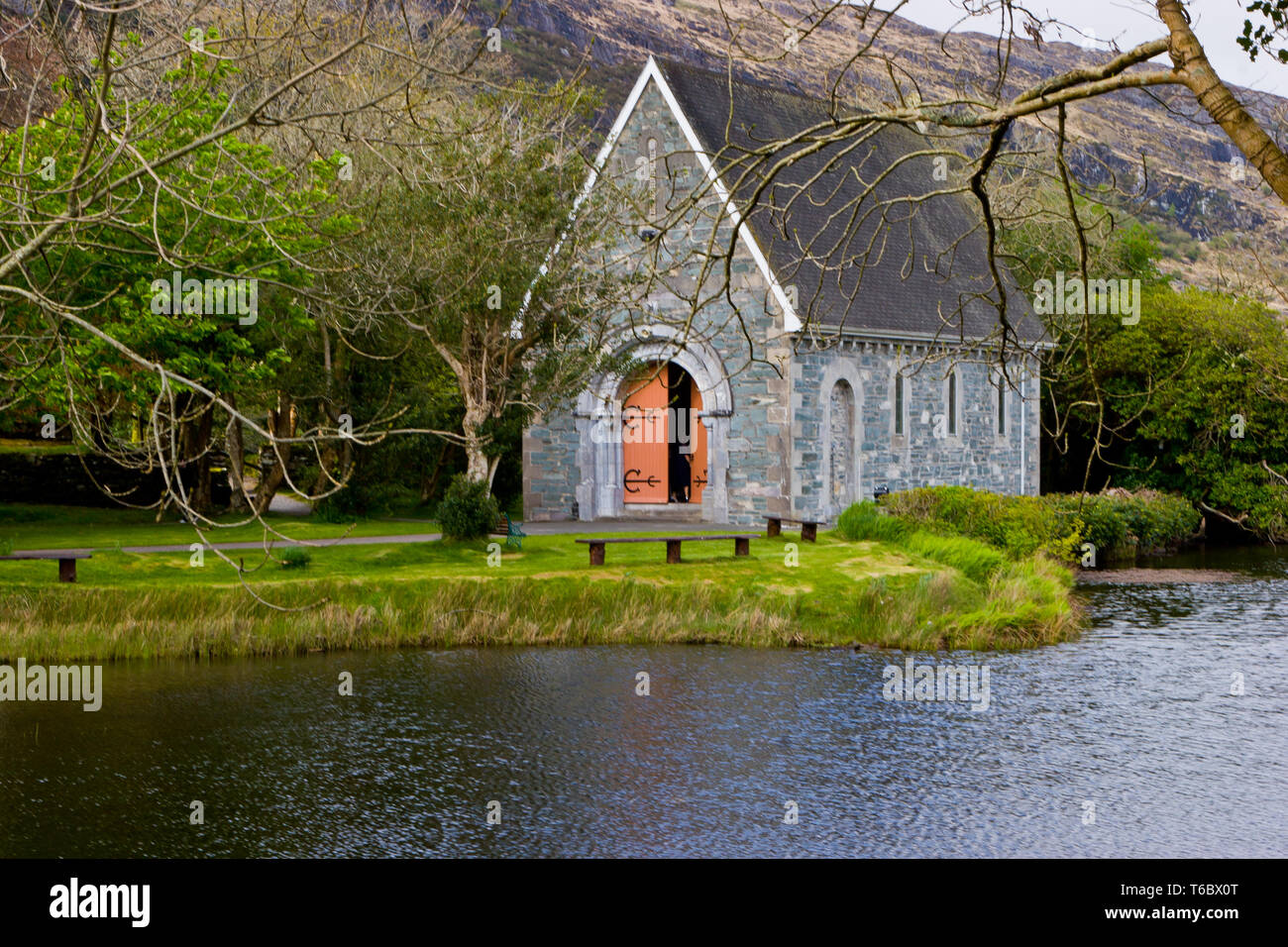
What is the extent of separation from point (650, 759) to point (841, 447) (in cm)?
1688

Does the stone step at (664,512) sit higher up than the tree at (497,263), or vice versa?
the tree at (497,263)

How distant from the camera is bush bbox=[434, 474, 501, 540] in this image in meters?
22.3

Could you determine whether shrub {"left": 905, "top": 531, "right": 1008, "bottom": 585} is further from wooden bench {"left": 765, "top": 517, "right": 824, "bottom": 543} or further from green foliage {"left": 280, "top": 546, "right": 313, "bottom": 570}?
green foliage {"left": 280, "top": 546, "right": 313, "bottom": 570}

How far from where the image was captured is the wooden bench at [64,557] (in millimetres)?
18125

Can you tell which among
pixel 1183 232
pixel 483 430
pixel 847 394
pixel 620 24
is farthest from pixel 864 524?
pixel 620 24

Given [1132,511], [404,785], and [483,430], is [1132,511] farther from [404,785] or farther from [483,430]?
[404,785]

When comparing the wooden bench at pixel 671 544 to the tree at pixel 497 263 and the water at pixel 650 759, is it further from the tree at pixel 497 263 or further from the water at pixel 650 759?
the water at pixel 650 759

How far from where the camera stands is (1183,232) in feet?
276

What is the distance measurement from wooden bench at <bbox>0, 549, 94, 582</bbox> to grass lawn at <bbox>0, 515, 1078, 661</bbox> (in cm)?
19

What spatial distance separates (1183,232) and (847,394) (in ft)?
208

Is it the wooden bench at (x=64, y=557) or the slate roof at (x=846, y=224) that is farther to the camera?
the slate roof at (x=846, y=224)

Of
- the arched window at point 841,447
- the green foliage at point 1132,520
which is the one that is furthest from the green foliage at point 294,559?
the green foliage at point 1132,520

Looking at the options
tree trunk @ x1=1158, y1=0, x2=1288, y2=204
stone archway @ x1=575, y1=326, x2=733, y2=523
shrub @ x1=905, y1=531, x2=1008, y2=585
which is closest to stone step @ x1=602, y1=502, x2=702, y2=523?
stone archway @ x1=575, y1=326, x2=733, y2=523

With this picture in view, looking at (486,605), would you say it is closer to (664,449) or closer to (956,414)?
(664,449)
